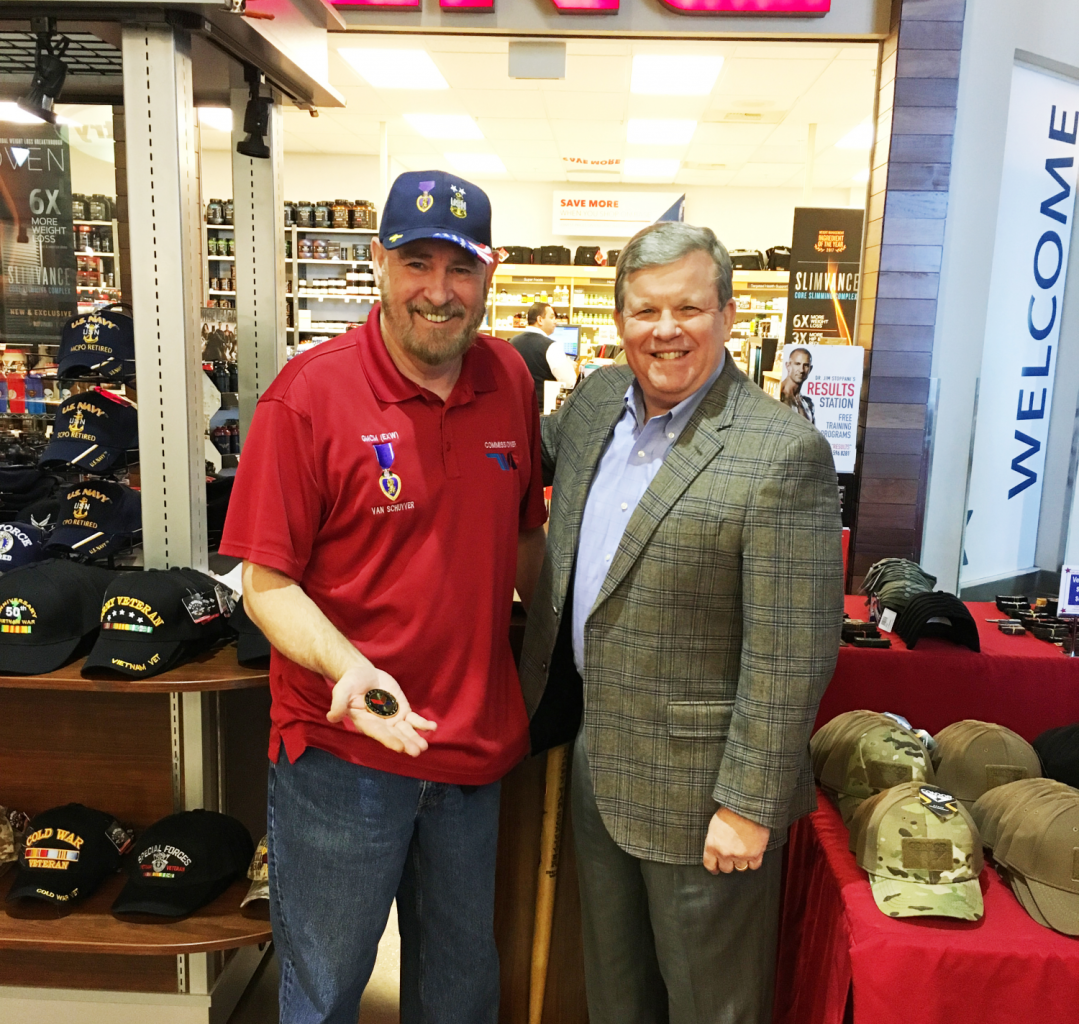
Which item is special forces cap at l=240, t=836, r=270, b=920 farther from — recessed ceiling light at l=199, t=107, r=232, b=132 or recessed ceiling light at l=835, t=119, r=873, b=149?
recessed ceiling light at l=835, t=119, r=873, b=149

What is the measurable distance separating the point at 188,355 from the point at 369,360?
0.62 m

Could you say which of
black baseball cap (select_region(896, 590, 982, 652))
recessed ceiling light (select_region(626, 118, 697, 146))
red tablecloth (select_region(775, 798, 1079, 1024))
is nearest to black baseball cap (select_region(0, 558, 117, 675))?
red tablecloth (select_region(775, 798, 1079, 1024))

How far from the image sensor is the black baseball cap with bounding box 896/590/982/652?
251 centimetres

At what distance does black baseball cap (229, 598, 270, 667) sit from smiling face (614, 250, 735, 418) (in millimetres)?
981

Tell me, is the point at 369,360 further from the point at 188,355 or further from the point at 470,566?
the point at 188,355

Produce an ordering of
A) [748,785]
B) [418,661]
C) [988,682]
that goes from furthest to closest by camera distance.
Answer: [988,682] < [418,661] < [748,785]

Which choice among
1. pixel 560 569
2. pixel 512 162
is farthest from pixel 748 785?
pixel 512 162

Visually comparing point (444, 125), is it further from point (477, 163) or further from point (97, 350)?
point (97, 350)

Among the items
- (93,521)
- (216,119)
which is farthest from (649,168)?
(93,521)

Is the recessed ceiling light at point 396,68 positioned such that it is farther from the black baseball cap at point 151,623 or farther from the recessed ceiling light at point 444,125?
the black baseball cap at point 151,623

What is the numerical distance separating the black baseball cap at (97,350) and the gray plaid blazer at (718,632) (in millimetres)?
1326

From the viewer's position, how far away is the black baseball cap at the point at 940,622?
2.51 meters

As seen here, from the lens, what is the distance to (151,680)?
1782mm

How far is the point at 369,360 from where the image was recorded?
154cm
